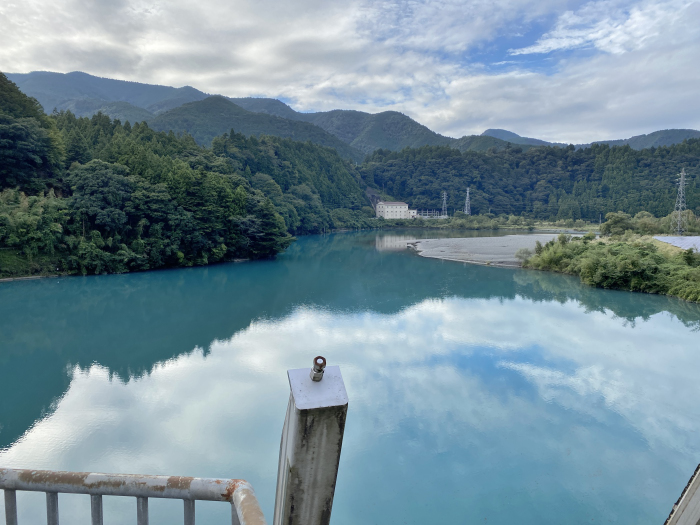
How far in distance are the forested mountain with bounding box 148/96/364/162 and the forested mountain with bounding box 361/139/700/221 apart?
2037 cm

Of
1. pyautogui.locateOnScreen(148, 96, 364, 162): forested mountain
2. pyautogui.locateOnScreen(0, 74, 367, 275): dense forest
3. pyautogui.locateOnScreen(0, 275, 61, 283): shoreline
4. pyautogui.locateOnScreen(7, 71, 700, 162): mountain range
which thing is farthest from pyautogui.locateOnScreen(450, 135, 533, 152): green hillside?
pyautogui.locateOnScreen(0, 275, 61, 283): shoreline

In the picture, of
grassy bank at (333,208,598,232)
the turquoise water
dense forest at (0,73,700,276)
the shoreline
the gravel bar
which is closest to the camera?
the turquoise water

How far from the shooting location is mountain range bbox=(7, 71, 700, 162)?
257 feet

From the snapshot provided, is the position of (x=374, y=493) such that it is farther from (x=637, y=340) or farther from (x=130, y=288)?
(x=130, y=288)

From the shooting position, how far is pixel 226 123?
79312mm

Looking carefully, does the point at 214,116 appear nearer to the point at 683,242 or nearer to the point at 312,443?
the point at 683,242

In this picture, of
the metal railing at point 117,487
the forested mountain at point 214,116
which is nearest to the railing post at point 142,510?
the metal railing at point 117,487

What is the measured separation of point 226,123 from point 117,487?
84.8m

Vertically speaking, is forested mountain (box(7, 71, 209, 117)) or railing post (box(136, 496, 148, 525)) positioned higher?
forested mountain (box(7, 71, 209, 117))

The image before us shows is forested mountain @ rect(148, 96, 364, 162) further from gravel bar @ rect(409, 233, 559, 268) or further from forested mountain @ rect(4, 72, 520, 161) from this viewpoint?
gravel bar @ rect(409, 233, 559, 268)

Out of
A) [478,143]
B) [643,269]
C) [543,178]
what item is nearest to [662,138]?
[478,143]

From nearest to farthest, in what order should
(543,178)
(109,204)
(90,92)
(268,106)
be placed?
1. (109,204)
2. (543,178)
3. (90,92)
4. (268,106)

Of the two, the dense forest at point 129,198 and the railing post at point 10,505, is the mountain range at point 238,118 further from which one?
the railing post at point 10,505

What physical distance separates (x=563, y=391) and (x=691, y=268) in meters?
10.9
